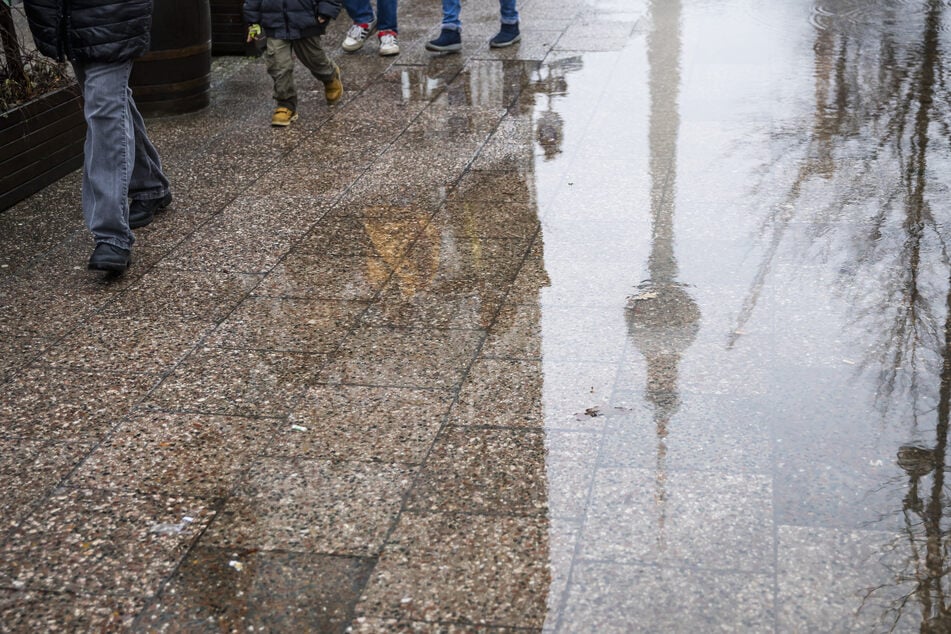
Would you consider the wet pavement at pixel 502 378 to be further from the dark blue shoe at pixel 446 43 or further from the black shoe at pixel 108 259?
the dark blue shoe at pixel 446 43

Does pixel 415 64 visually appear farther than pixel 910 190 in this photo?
A: Yes

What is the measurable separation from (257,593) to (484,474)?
0.83 meters

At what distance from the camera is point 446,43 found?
909 cm

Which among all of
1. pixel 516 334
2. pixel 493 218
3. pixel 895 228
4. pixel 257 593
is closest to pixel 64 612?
pixel 257 593

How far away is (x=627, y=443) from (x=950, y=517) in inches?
38.7

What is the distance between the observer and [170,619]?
302cm

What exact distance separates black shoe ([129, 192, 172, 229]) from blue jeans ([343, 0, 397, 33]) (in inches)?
145

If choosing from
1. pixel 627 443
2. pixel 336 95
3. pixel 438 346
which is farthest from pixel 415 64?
pixel 627 443

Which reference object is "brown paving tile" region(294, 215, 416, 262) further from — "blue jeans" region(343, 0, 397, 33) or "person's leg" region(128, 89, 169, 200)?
"blue jeans" region(343, 0, 397, 33)

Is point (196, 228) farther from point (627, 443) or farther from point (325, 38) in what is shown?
point (325, 38)

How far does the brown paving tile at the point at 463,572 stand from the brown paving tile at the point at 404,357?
0.90m

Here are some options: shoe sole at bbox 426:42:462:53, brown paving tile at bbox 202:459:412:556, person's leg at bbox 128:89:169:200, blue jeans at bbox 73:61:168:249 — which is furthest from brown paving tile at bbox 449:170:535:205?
shoe sole at bbox 426:42:462:53

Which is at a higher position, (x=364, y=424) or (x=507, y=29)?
(x=507, y=29)

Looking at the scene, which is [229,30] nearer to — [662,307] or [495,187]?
[495,187]
